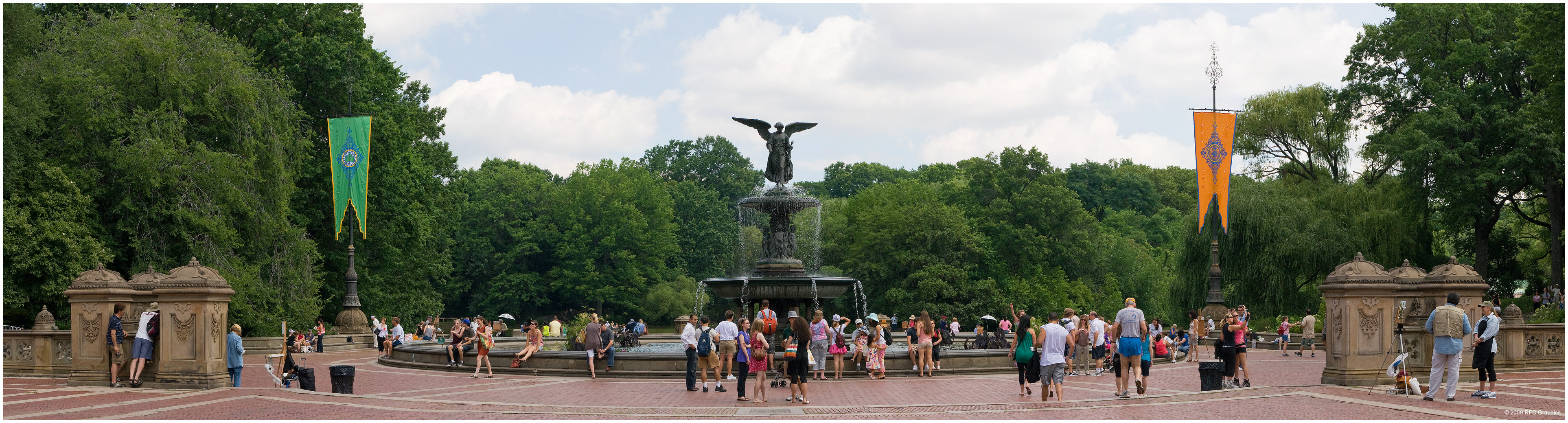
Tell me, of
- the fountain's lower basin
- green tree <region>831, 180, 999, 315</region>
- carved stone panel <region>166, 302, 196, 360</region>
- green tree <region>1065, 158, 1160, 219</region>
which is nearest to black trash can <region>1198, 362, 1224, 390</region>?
the fountain's lower basin

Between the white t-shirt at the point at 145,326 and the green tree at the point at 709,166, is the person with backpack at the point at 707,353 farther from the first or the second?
the green tree at the point at 709,166

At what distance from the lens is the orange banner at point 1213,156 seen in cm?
3328

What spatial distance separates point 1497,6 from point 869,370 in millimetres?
30381

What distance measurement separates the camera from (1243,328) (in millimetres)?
16516

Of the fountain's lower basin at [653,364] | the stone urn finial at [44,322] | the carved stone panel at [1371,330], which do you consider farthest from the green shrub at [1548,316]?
the stone urn finial at [44,322]

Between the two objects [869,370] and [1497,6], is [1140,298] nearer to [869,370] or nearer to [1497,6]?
[1497,6]

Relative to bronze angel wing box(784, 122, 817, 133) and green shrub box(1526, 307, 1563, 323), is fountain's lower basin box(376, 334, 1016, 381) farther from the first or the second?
green shrub box(1526, 307, 1563, 323)

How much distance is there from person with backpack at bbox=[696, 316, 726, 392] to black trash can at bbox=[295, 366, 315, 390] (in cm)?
584

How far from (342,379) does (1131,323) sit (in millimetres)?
11295

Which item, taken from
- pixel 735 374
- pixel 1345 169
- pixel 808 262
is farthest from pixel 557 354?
pixel 808 262

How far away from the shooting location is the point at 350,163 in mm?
34250

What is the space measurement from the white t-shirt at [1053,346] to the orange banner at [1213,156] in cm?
2118

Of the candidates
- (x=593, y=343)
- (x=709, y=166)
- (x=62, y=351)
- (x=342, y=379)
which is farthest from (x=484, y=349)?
(x=709, y=166)

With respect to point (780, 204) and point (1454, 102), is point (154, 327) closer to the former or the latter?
point (780, 204)
